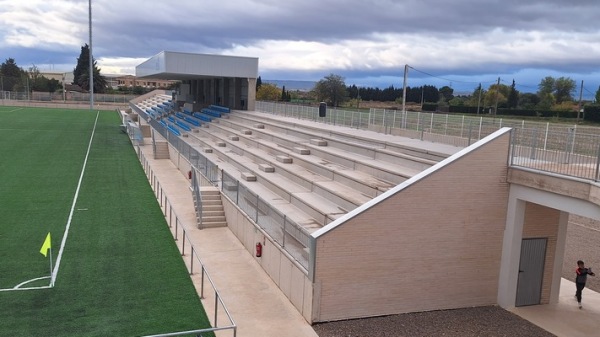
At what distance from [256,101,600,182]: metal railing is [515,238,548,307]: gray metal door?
207 centimetres

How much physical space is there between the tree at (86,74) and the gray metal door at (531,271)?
118 meters

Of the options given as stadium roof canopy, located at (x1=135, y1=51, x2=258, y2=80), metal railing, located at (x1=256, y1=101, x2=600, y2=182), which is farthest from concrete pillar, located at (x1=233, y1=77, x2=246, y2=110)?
metal railing, located at (x1=256, y1=101, x2=600, y2=182)

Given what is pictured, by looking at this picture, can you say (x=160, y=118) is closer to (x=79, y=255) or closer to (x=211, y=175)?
(x=211, y=175)

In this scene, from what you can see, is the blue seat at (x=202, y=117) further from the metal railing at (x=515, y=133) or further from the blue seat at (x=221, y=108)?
the metal railing at (x=515, y=133)

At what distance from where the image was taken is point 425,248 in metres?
11.7

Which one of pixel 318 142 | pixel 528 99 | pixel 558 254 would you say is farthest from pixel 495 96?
pixel 558 254

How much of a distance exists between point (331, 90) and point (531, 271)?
72386 mm

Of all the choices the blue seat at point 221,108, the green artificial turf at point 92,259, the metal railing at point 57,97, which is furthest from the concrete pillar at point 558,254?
the metal railing at point 57,97

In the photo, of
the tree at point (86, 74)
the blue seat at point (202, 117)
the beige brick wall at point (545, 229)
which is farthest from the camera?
the tree at point (86, 74)

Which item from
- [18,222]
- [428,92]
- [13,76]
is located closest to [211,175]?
[18,222]

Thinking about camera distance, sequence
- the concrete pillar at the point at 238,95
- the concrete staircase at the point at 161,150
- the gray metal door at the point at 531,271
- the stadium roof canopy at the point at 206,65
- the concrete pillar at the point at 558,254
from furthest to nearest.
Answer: the concrete pillar at the point at 238,95 < the concrete staircase at the point at 161,150 < the stadium roof canopy at the point at 206,65 < the concrete pillar at the point at 558,254 < the gray metal door at the point at 531,271

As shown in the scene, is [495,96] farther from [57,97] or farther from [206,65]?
[57,97]

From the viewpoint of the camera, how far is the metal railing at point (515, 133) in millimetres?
11594

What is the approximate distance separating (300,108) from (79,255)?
19.5 meters
